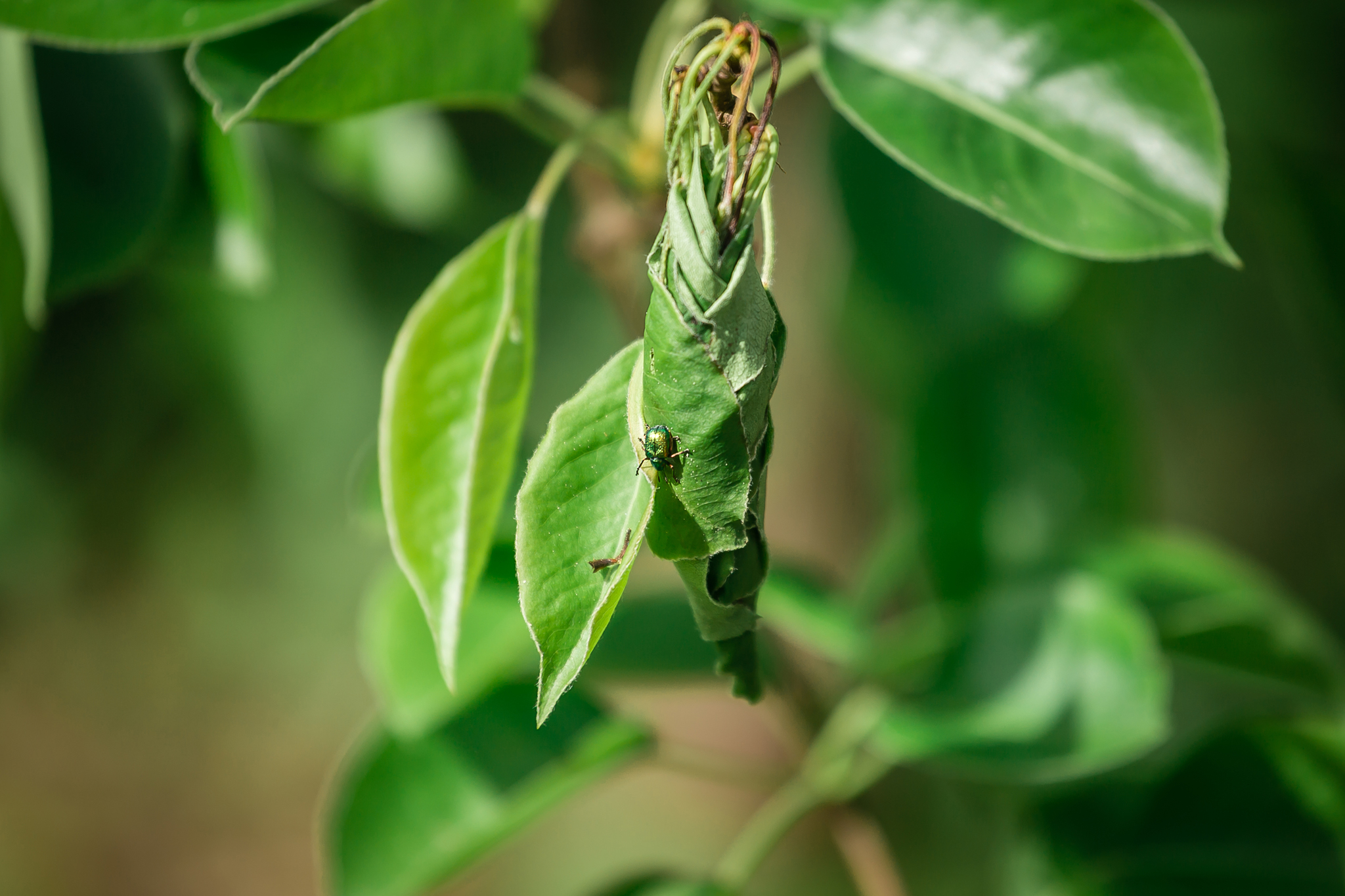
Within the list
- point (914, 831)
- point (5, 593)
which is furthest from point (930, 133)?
point (5, 593)

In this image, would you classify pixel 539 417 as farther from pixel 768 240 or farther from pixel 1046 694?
pixel 768 240

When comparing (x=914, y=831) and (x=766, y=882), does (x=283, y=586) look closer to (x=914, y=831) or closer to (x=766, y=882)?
(x=766, y=882)

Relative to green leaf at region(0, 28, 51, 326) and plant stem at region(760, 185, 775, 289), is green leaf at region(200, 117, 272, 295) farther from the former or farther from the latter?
plant stem at region(760, 185, 775, 289)

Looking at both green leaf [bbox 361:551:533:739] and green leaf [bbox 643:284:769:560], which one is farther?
green leaf [bbox 361:551:533:739]

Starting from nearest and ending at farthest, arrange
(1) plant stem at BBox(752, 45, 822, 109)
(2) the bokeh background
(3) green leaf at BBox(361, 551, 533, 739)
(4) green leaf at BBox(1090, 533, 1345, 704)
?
(1) plant stem at BBox(752, 45, 822, 109) < (3) green leaf at BBox(361, 551, 533, 739) < (4) green leaf at BBox(1090, 533, 1345, 704) < (2) the bokeh background

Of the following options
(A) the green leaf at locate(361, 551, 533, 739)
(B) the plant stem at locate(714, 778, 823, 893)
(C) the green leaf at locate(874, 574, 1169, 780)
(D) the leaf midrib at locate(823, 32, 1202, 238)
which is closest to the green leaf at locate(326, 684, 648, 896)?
(A) the green leaf at locate(361, 551, 533, 739)

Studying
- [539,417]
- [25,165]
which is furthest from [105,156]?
[539,417]

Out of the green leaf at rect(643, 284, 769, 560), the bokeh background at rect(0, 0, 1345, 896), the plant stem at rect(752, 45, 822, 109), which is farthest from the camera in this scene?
the bokeh background at rect(0, 0, 1345, 896)
